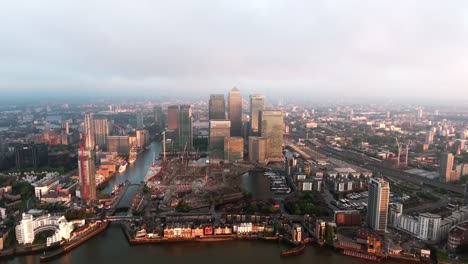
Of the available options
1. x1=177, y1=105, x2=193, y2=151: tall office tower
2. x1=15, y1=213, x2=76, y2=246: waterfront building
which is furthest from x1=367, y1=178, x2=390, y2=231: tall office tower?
x1=177, y1=105, x2=193, y2=151: tall office tower

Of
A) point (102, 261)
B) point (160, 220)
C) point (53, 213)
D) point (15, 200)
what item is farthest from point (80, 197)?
point (102, 261)

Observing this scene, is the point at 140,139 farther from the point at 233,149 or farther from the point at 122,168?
the point at 233,149

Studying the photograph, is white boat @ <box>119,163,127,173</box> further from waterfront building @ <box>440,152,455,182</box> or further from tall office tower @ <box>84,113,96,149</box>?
waterfront building @ <box>440,152,455,182</box>

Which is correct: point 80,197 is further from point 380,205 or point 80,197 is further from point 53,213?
point 380,205

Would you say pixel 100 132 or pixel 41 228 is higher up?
pixel 100 132

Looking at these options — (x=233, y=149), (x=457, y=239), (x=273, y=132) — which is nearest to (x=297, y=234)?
(x=457, y=239)
